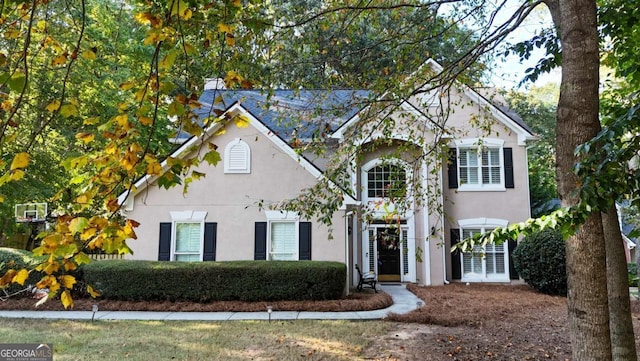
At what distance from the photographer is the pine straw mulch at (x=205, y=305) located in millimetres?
10398

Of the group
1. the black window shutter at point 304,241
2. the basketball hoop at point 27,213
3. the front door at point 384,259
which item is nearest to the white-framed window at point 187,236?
the black window shutter at point 304,241

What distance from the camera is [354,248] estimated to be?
15.2m

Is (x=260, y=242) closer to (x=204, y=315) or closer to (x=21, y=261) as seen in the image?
(x=204, y=315)

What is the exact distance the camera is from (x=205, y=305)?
421 inches

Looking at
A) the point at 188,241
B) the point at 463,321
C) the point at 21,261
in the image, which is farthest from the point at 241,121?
the point at 21,261

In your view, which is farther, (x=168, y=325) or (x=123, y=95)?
(x=123, y=95)

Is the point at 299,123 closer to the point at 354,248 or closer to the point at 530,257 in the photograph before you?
the point at 354,248

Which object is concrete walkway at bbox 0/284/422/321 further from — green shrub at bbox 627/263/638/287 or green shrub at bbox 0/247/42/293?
green shrub at bbox 627/263/638/287

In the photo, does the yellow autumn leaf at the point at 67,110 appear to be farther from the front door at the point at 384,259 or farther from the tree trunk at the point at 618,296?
the front door at the point at 384,259

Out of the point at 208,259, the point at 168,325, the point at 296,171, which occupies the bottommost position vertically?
the point at 168,325

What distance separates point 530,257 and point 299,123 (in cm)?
974

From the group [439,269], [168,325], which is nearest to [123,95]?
[168,325]

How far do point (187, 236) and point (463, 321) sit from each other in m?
8.55

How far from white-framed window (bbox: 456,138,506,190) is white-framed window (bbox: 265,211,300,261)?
6851mm
